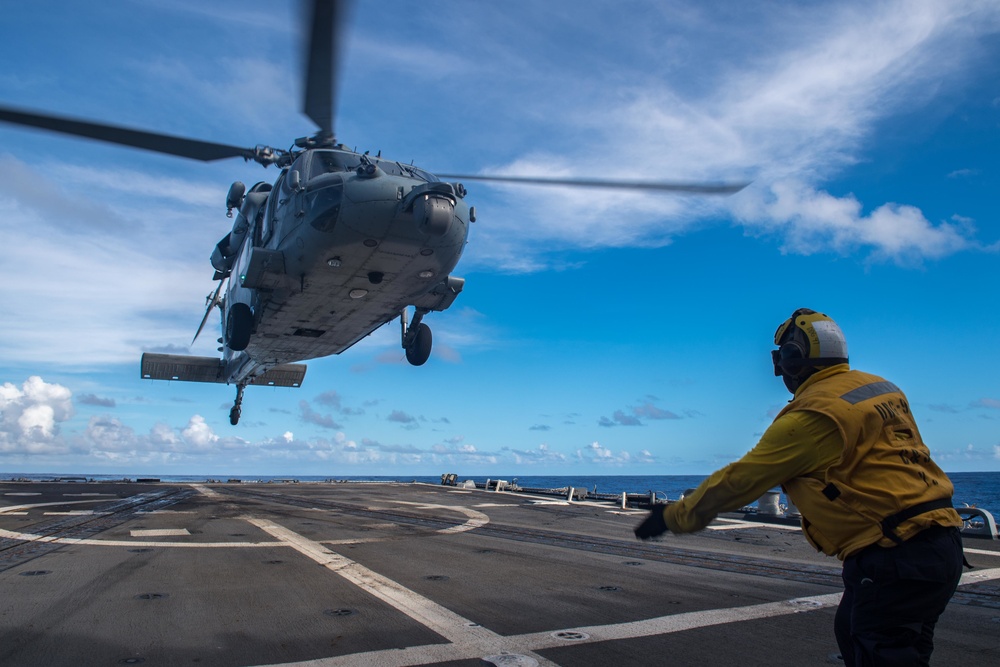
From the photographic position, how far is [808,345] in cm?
344

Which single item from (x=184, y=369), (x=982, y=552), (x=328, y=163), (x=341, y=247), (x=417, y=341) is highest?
(x=328, y=163)

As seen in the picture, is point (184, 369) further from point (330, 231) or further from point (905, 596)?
point (905, 596)

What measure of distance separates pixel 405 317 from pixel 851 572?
17.3m

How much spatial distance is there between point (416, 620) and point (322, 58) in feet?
25.9

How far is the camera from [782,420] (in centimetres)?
308

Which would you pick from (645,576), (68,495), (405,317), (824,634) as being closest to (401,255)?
(405,317)

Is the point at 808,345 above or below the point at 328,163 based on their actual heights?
below

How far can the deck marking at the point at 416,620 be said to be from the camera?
4582 millimetres

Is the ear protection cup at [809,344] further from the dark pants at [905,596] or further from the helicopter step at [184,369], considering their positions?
the helicopter step at [184,369]

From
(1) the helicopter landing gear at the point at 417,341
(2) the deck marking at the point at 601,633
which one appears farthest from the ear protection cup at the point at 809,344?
(1) the helicopter landing gear at the point at 417,341

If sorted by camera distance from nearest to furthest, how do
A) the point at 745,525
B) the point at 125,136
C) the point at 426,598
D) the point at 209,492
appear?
the point at 426,598
the point at 125,136
the point at 745,525
the point at 209,492

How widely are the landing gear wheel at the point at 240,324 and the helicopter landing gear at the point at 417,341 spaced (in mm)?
4412

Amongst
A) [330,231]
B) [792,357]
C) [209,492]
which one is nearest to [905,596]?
[792,357]

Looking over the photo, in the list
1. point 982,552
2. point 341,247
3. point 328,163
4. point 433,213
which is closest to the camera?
point 982,552
